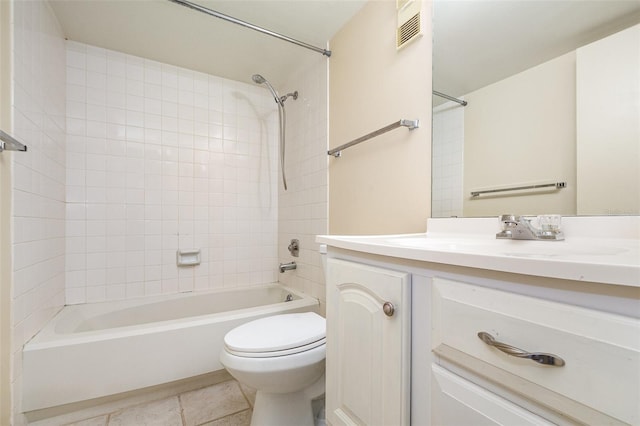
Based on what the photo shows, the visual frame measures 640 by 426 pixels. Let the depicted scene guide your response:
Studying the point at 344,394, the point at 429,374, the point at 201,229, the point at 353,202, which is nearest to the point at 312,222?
the point at 353,202

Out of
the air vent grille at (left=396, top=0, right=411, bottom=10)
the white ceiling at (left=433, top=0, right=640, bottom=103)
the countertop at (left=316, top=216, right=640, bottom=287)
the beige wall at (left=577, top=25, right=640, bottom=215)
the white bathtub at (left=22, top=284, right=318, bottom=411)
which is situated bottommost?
the white bathtub at (left=22, top=284, right=318, bottom=411)

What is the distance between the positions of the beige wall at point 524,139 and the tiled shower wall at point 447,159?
2cm

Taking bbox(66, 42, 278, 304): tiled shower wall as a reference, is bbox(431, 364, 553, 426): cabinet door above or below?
below

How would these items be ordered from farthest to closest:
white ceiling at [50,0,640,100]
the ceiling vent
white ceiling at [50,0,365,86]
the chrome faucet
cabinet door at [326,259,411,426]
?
the chrome faucet → white ceiling at [50,0,365,86] → the ceiling vent → white ceiling at [50,0,640,100] → cabinet door at [326,259,411,426]

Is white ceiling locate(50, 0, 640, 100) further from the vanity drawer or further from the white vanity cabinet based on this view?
the vanity drawer

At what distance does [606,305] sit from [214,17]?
1941 mm

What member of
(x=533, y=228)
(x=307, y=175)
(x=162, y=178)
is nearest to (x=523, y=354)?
(x=533, y=228)

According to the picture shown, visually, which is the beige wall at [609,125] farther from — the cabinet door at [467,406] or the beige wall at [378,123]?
the cabinet door at [467,406]

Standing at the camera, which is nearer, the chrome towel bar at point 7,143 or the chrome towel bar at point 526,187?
the chrome towel bar at point 526,187

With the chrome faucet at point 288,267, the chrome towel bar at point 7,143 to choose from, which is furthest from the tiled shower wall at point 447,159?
the chrome towel bar at point 7,143

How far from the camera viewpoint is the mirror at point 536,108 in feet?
2.23

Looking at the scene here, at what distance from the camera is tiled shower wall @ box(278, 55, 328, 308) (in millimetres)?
1837

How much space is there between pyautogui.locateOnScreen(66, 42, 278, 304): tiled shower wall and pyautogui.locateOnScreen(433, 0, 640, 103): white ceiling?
1607 millimetres

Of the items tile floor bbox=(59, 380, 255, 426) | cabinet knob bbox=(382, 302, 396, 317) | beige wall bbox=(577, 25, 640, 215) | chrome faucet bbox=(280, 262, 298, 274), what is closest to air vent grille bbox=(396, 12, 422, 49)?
beige wall bbox=(577, 25, 640, 215)
